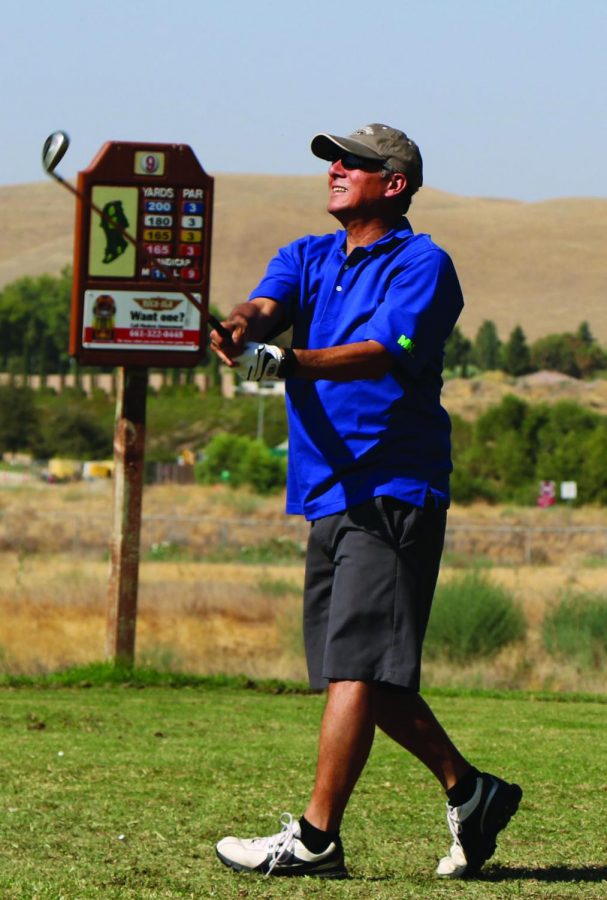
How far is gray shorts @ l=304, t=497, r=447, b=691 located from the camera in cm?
465

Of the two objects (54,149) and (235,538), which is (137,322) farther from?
(235,538)

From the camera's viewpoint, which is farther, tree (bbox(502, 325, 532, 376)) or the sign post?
tree (bbox(502, 325, 532, 376))

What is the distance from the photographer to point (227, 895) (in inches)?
168

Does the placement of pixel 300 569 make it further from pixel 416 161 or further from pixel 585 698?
pixel 416 161

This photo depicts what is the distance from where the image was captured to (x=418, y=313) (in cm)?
465

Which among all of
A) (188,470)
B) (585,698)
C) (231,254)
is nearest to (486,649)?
(585,698)

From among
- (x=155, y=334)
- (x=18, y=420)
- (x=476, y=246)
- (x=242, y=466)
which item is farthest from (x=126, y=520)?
(x=476, y=246)

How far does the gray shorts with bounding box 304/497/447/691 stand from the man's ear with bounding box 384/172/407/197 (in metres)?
0.91

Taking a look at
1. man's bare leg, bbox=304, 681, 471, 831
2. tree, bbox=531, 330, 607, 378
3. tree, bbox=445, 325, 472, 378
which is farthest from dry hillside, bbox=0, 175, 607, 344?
man's bare leg, bbox=304, 681, 471, 831

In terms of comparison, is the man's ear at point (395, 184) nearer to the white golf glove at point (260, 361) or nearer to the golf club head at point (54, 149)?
the white golf glove at point (260, 361)

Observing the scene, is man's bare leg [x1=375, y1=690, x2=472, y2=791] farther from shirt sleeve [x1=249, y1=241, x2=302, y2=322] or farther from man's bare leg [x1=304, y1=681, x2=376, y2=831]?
shirt sleeve [x1=249, y1=241, x2=302, y2=322]

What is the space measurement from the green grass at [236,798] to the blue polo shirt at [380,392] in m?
1.06

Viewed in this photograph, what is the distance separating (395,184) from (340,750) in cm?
163

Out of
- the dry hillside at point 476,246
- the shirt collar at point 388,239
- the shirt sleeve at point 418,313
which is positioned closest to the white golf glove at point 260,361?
the shirt sleeve at point 418,313
